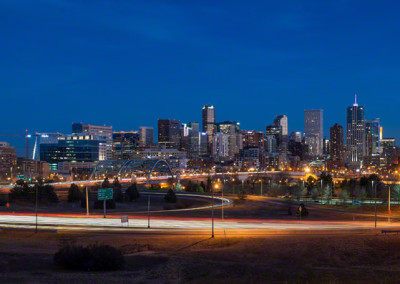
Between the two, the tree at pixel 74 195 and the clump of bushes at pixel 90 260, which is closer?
the clump of bushes at pixel 90 260

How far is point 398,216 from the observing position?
55688mm

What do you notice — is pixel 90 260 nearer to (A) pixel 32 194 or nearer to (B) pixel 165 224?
(B) pixel 165 224

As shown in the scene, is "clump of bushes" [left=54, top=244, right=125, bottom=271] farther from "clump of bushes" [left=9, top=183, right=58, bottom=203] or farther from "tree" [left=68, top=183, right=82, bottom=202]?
"tree" [left=68, top=183, right=82, bottom=202]

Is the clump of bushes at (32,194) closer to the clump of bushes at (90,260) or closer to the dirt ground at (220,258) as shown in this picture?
the dirt ground at (220,258)

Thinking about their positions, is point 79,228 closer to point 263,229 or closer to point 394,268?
point 263,229

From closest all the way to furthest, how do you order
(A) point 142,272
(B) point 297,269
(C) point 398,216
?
(A) point 142,272, (B) point 297,269, (C) point 398,216

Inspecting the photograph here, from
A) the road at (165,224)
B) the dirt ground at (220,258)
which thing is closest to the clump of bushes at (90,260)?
the dirt ground at (220,258)

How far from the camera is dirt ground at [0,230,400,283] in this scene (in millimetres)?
24781

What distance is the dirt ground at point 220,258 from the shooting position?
24.8 meters

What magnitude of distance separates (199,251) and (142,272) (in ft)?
23.8

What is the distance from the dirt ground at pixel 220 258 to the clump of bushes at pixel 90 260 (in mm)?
622

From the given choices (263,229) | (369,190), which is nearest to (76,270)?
(263,229)

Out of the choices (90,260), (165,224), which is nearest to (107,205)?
(165,224)

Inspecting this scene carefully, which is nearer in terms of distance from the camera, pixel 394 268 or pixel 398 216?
pixel 394 268
